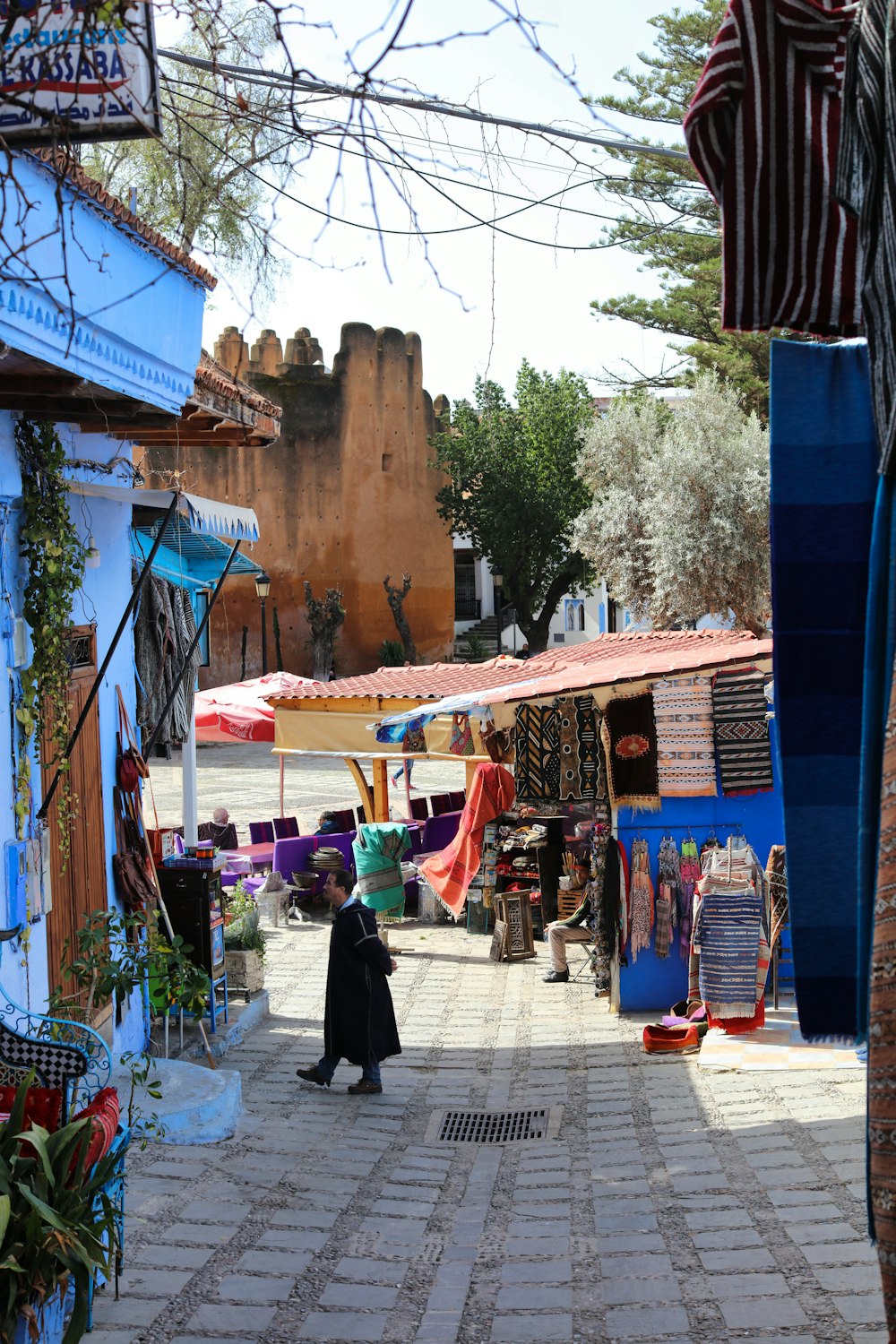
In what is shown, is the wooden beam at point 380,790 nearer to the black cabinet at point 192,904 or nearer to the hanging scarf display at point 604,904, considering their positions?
the hanging scarf display at point 604,904

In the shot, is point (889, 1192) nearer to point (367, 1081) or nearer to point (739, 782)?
point (367, 1081)

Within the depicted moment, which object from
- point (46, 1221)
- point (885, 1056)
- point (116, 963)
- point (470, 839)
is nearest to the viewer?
point (885, 1056)

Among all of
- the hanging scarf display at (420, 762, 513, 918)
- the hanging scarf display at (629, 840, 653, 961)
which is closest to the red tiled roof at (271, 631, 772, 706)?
the hanging scarf display at (420, 762, 513, 918)

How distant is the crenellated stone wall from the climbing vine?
107 feet

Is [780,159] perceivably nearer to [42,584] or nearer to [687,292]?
[42,584]

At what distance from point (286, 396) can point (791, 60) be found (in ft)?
128

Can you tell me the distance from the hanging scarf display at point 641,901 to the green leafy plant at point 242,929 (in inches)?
116

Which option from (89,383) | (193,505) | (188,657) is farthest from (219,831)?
(89,383)

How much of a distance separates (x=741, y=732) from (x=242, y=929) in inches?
168

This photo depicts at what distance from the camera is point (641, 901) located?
1066cm

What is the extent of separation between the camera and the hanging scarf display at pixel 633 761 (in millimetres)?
10719

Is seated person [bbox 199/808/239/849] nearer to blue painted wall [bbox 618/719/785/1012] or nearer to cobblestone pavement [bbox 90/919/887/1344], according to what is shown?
cobblestone pavement [bbox 90/919/887/1344]

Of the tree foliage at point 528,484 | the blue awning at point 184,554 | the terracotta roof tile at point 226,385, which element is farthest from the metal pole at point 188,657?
the tree foliage at point 528,484

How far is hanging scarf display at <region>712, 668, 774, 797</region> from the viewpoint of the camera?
10727mm
